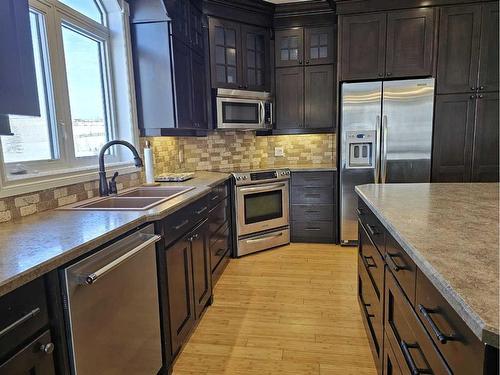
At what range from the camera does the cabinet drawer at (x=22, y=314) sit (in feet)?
2.75

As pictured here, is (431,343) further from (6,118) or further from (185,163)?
(185,163)

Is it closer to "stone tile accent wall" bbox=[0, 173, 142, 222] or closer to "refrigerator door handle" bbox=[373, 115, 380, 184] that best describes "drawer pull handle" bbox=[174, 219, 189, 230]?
"stone tile accent wall" bbox=[0, 173, 142, 222]

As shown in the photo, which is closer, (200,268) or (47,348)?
(47,348)

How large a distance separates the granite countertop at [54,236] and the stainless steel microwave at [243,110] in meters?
1.84

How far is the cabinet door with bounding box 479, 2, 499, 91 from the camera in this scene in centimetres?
334

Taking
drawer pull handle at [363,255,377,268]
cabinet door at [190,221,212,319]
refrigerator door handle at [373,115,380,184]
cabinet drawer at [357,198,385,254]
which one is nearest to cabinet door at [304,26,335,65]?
refrigerator door handle at [373,115,380,184]

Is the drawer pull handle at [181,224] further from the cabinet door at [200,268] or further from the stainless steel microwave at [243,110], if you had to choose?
the stainless steel microwave at [243,110]

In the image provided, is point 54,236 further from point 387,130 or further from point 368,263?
point 387,130

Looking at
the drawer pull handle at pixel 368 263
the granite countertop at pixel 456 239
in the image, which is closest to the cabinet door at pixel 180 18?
the granite countertop at pixel 456 239

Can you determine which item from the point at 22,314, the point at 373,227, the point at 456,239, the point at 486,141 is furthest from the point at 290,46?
the point at 22,314

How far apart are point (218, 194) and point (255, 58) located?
176 cm

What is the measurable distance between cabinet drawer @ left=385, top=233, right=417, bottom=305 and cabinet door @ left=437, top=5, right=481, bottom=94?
283cm

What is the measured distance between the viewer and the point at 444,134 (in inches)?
140

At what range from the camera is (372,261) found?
1802 mm
